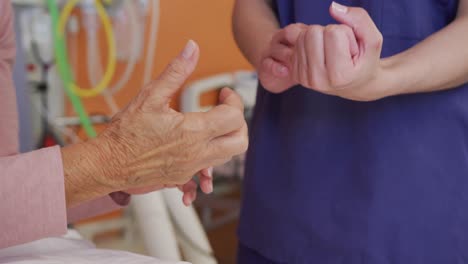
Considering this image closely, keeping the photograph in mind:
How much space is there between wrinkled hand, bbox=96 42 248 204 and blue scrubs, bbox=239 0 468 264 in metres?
0.32

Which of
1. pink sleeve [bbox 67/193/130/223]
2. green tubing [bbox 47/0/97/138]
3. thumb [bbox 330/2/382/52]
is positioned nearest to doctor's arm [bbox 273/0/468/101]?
thumb [bbox 330/2/382/52]

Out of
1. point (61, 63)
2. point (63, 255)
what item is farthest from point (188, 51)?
point (61, 63)

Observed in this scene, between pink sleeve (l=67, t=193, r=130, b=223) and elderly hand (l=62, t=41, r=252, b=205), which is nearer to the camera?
elderly hand (l=62, t=41, r=252, b=205)

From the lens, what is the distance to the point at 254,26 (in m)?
1.16

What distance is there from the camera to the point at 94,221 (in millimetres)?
2396

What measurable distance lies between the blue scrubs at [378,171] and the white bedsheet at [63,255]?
32 cm

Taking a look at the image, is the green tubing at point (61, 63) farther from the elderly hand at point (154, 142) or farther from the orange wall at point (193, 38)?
the elderly hand at point (154, 142)

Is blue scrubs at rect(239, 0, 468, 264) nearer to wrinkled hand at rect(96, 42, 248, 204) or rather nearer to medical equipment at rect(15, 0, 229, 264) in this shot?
wrinkled hand at rect(96, 42, 248, 204)

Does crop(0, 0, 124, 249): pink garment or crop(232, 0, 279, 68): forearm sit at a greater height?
crop(232, 0, 279, 68): forearm

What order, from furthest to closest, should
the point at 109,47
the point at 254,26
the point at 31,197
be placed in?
the point at 109,47 → the point at 254,26 → the point at 31,197

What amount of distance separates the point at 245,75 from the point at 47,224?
1.88 meters

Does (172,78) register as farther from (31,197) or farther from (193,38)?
(193,38)

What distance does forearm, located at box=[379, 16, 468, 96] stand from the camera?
0.93 m

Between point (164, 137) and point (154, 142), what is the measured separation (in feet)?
0.05
